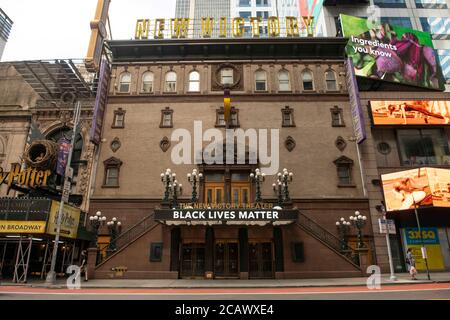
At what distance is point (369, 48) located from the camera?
32.8m

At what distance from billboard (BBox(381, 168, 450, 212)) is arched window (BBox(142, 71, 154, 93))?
2438 centimetres

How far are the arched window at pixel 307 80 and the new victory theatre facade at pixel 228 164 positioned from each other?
0.36 ft

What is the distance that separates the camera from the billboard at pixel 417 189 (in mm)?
23531

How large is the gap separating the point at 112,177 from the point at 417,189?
26.6m

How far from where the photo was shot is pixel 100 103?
93.2 ft

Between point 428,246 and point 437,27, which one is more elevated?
point 437,27

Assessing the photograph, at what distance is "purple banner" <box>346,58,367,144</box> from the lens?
26703mm

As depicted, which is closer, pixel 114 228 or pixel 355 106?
pixel 114 228

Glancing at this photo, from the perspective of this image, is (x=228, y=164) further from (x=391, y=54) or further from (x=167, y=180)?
(x=391, y=54)

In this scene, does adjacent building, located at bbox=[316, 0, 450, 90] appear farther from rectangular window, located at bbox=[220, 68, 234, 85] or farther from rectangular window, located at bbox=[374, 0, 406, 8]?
rectangular window, located at bbox=[220, 68, 234, 85]

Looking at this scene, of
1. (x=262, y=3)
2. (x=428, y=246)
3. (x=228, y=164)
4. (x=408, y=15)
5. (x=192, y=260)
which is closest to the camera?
(x=192, y=260)

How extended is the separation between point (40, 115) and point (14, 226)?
585 inches

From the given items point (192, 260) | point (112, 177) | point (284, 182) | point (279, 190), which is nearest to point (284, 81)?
point (284, 182)
